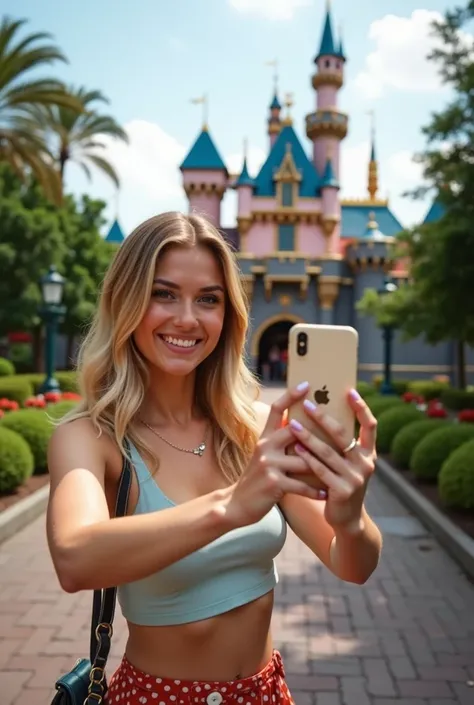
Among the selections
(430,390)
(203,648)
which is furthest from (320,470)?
(430,390)

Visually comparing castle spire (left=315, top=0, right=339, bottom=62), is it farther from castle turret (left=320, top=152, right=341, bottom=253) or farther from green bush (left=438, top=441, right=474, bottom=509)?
green bush (left=438, top=441, right=474, bottom=509)

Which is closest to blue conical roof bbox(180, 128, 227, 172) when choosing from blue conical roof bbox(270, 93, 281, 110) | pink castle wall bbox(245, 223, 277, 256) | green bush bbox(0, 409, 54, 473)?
pink castle wall bbox(245, 223, 277, 256)

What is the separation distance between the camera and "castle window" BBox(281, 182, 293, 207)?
34750 mm

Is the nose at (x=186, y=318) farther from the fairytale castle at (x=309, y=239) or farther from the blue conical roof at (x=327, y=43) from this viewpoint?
the blue conical roof at (x=327, y=43)

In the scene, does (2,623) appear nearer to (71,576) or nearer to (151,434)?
(151,434)

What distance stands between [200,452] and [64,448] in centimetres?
45

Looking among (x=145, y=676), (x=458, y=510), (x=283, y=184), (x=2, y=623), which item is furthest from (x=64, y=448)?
(x=283, y=184)

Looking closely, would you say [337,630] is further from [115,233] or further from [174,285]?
[115,233]

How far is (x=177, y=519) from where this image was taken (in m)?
1.25

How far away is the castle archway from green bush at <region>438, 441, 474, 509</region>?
77.9 feet

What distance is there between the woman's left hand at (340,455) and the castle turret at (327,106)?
119 feet

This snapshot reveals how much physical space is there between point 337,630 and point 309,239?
31222mm

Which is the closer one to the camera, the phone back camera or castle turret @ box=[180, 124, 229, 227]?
the phone back camera

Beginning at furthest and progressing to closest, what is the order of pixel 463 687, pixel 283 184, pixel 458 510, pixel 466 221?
pixel 283 184 < pixel 466 221 < pixel 458 510 < pixel 463 687
